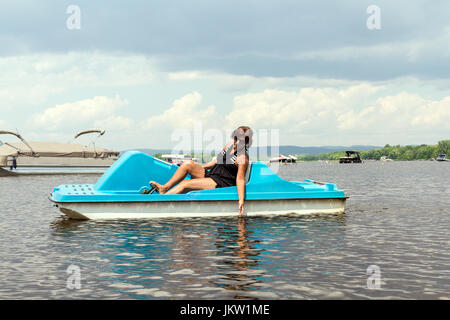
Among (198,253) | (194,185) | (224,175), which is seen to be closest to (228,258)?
(198,253)

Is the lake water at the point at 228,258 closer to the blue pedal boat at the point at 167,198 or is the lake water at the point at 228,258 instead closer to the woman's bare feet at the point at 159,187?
the blue pedal boat at the point at 167,198

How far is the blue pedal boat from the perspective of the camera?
13.5 meters

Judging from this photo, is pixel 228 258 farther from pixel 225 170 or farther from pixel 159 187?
pixel 225 170

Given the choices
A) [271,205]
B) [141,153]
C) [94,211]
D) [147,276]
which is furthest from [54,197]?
[147,276]

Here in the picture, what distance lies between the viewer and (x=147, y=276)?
7602 millimetres

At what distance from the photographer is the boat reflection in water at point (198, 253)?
22.9ft

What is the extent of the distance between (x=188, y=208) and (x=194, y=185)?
0.64m

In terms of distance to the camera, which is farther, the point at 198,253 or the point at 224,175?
the point at 224,175

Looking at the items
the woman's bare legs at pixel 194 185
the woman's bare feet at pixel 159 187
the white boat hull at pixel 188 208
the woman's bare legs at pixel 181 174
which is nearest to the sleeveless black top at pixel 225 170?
the woman's bare legs at pixel 194 185

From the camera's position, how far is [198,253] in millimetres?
9492

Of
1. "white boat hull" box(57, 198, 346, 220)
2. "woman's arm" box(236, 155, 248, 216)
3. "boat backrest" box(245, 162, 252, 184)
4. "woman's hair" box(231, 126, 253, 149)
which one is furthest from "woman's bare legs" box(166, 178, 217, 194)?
"woman's hair" box(231, 126, 253, 149)

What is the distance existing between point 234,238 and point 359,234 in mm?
2982
